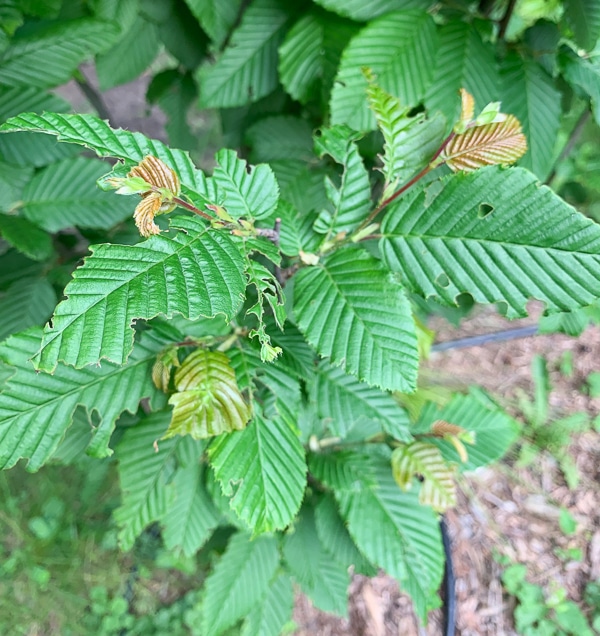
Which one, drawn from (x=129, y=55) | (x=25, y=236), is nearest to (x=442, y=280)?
(x=25, y=236)

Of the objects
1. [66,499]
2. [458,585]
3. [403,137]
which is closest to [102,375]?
[403,137]

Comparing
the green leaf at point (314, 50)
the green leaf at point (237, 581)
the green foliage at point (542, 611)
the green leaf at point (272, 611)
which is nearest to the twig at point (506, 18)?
the green leaf at point (314, 50)

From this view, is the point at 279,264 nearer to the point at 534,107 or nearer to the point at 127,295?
the point at 127,295

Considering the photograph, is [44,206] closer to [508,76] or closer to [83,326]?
[83,326]

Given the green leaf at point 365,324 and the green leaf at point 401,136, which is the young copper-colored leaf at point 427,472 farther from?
the green leaf at point 401,136

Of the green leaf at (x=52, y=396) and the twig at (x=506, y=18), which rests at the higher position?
the twig at (x=506, y=18)

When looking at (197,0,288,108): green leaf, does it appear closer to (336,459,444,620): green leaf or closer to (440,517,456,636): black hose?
(336,459,444,620): green leaf
